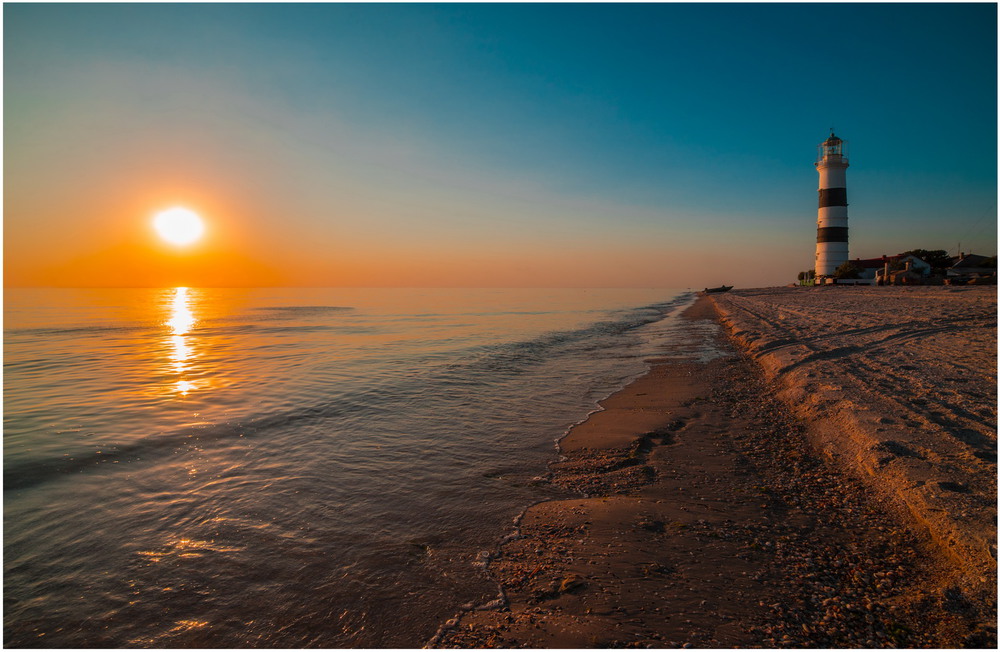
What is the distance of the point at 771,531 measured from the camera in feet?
14.8

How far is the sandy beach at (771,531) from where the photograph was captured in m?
3.26

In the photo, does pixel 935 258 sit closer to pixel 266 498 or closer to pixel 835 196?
pixel 835 196

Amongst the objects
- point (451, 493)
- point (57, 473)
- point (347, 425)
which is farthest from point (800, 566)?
point (57, 473)

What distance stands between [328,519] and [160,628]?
186cm

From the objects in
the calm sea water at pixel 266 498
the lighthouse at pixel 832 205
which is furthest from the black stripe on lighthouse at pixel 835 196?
the calm sea water at pixel 266 498

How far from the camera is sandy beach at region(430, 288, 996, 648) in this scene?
3264 mm

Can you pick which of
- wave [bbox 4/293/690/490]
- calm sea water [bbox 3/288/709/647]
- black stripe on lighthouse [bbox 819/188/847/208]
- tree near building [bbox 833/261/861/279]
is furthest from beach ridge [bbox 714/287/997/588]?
black stripe on lighthouse [bbox 819/188/847/208]

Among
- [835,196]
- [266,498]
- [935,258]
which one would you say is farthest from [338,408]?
[935,258]

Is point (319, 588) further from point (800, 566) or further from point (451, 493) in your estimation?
point (800, 566)

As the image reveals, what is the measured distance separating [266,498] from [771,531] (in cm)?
620

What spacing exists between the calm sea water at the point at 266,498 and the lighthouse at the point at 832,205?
61991 millimetres

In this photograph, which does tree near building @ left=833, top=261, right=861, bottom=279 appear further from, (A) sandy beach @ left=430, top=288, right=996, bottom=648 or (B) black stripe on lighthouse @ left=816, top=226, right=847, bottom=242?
(A) sandy beach @ left=430, top=288, right=996, bottom=648

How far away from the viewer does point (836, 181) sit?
59094 mm

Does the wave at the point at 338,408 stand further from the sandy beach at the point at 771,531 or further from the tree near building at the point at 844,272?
the tree near building at the point at 844,272
